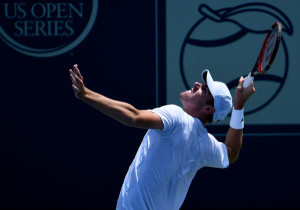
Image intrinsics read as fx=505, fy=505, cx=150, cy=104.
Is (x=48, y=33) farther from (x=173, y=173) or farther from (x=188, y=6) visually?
(x=173, y=173)

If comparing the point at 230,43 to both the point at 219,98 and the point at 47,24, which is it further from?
the point at 219,98

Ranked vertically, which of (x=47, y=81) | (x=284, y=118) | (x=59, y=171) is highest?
(x=47, y=81)

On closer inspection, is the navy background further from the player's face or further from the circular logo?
the player's face

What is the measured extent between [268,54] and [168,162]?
2.87 feet

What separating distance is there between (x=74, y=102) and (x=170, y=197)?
243 cm

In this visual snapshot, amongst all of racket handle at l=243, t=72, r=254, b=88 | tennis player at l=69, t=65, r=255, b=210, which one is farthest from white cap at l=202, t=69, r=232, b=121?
racket handle at l=243, t=72, r=254, b=88

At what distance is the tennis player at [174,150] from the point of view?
89.8 inches

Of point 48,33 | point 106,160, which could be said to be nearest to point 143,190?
point 106,160

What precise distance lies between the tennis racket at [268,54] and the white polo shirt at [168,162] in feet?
1.31

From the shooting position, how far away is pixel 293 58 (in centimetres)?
480

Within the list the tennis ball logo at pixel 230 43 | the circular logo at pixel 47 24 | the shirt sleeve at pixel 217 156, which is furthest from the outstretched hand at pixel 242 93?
the circular logo at pixel 47 24

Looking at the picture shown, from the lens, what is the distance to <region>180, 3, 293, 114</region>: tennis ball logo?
4.75m

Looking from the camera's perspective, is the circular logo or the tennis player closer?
the tennis player

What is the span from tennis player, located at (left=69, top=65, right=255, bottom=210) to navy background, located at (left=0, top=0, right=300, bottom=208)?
2.17m
